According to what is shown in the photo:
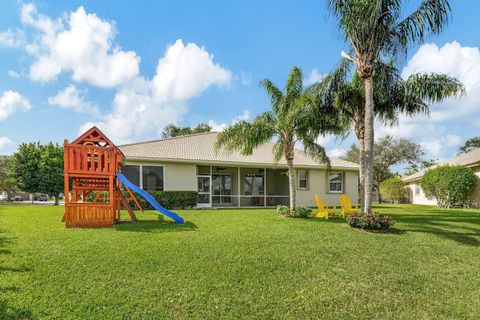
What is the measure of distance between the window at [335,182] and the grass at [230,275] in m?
14.1

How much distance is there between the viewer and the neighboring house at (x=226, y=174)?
1777 centimetres

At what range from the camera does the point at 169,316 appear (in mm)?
4379

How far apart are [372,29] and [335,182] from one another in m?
14.5

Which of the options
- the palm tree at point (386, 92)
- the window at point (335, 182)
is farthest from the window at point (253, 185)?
the palm tree at point (386, 92)

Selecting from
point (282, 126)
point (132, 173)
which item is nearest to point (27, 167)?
point (132, 173)

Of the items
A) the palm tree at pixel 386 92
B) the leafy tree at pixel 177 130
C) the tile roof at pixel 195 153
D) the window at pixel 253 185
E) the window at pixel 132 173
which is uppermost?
the leafy tree at pixel 177 130

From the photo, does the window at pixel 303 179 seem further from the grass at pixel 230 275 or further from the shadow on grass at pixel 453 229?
the grass at pixel 230 275

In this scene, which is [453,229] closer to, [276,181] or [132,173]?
[276,181]

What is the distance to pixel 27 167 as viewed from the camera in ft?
86.0

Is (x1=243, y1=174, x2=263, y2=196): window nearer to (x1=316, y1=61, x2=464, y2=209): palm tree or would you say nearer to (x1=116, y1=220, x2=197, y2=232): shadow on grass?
(x1=316, y1=61, x2=464, y2=209): palm tree

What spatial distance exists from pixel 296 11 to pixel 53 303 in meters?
12.5

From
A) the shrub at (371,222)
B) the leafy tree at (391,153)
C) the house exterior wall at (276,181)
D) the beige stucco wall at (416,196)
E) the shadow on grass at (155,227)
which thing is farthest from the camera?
the leafy tree at (391,153)

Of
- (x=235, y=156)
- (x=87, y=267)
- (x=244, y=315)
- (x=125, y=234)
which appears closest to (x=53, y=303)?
(x=87, y=267)

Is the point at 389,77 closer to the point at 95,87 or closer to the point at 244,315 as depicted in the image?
the point at 244,315
